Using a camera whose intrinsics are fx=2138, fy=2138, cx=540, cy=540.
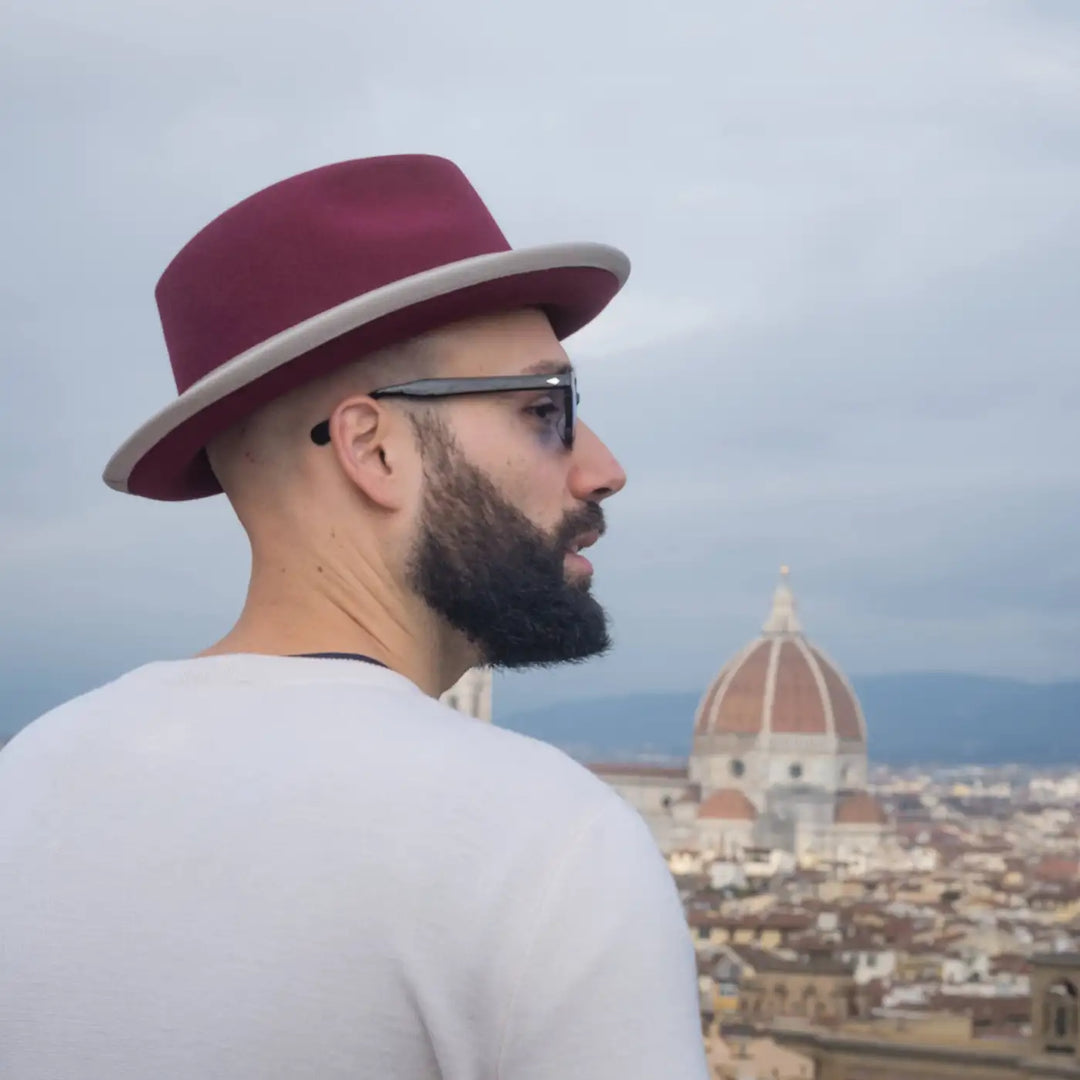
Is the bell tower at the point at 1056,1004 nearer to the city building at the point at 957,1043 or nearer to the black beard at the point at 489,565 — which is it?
the city building at the point at 957,1043

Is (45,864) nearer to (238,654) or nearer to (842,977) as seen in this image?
(238,654)

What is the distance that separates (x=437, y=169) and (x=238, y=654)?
0.62 feet

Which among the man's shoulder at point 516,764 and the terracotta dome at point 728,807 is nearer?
the man's shoulder at point 516,764

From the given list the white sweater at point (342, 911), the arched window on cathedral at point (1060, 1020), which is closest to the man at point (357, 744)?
the white sweater at point (342, 911)

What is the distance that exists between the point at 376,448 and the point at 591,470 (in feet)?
0.28

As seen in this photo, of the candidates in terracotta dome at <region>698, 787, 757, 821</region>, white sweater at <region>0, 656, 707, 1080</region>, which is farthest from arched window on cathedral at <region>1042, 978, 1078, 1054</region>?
terracotta dome at <region>698, 787, 757, 821</region>

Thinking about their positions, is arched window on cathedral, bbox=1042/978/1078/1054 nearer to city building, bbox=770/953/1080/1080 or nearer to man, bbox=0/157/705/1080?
city building, bbox=770/953/1080/1080

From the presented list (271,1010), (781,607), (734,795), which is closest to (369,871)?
(271,1010)

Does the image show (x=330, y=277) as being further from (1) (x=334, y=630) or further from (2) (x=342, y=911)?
(2) (x=342, y=911)

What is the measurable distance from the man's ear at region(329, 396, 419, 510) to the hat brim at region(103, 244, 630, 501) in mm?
21

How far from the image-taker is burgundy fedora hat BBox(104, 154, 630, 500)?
0.70m

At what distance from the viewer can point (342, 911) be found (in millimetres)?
578

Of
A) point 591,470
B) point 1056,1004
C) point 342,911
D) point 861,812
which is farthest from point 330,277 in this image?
point 861,812

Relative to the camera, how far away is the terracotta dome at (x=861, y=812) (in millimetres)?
45281
